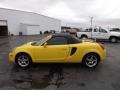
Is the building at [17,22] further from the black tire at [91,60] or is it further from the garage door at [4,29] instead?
the black tire at [91,60]

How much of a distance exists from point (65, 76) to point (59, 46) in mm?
1527

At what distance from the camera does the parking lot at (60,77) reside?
18.8 feet

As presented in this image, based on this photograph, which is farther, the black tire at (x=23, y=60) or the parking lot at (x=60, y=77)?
the black tire at (x=23, y=60)

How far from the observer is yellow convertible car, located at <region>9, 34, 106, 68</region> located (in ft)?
25.7

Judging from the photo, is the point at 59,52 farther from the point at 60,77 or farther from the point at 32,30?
the point at 32,30

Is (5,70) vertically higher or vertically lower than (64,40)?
lower

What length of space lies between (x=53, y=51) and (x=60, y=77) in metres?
1.49

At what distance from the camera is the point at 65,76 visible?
6.77 meters

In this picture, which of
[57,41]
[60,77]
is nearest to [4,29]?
[57,41]

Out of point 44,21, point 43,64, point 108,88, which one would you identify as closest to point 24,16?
point 44,21

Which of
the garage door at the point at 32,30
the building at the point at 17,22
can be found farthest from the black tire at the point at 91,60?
the garage door at the point at 32,30

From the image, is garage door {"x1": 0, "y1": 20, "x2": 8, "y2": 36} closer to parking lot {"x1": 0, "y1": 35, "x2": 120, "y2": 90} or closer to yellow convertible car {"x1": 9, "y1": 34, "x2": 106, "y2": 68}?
parking lot {"x1": 0, "y1": 35, "x2": 120, "y2": 90}

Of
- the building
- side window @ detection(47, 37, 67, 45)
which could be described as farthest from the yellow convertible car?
the building

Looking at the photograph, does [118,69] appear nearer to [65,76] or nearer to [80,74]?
[80,74]
